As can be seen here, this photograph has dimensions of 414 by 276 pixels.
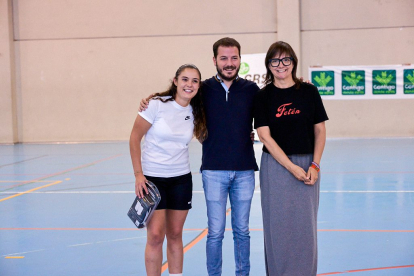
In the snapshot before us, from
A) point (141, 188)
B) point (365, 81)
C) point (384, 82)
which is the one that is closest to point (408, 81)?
point (384, 82)

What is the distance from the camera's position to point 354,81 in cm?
1597

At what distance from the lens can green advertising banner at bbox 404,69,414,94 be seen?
15.7 metres

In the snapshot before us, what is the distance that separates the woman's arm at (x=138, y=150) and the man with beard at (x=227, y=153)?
1.45 feet

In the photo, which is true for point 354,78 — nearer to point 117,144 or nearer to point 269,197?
point 117,144

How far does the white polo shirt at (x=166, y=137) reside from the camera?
3410mm

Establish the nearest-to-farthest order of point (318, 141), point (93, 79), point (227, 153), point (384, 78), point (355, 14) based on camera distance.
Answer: point (318, 141) < point (227, 153) < point (355, 14) < point (384, 78) < point (93, 79)

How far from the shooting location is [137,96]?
16.6 metres

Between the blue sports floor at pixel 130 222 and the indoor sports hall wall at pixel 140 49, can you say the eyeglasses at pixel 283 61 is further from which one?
the indoor sports hall wall at pixel 140 49

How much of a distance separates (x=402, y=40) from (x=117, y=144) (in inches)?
358

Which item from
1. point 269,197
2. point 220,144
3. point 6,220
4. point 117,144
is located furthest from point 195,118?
point 117,144

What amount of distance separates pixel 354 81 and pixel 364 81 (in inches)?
11.5

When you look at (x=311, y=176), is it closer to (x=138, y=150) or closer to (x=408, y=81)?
(x=138, y=150)

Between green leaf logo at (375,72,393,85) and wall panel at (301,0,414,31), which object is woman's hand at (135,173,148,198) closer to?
wall panel at (301,0,414,31)

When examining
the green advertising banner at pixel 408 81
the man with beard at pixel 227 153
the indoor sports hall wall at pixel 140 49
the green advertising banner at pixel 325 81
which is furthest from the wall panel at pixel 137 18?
the man with beard at pixel 227 153
